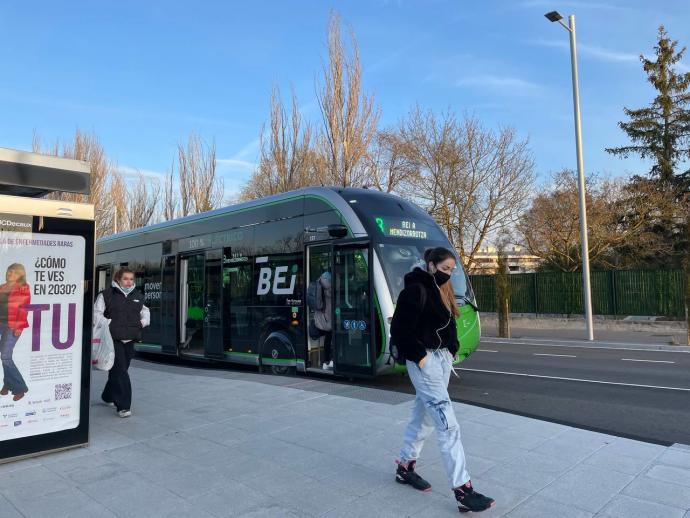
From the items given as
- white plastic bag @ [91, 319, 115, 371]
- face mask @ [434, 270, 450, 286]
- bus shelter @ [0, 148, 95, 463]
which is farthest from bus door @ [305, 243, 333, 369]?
face mask @ [434, 270, 450, 286]

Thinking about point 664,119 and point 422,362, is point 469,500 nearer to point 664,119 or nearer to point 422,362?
point 422,362

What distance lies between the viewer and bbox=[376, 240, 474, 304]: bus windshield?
8.76 metres

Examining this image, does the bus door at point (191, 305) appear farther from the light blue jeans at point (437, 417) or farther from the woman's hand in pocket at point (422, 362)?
the woman's hand in pocket at point (422, 362)

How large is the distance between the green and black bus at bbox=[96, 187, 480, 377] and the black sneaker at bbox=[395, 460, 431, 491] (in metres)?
4.11

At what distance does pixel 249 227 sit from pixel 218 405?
4634 millimetres

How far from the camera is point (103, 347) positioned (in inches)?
256

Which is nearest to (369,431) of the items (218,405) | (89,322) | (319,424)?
(319,424)

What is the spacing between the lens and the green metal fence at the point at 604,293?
20.7 meters

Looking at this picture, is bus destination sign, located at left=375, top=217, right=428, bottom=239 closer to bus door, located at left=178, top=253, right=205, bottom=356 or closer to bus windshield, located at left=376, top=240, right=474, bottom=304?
bus windshield, located at left=376, top=240, right=474, bottom=304

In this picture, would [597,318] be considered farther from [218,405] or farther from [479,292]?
[218,405]

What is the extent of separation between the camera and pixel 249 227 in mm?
11023

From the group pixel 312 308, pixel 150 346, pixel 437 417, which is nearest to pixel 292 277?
pixel 312 308

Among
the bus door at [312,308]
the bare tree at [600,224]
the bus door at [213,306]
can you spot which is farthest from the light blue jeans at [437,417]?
the bare tree at [600,224]

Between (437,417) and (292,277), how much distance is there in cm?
633
